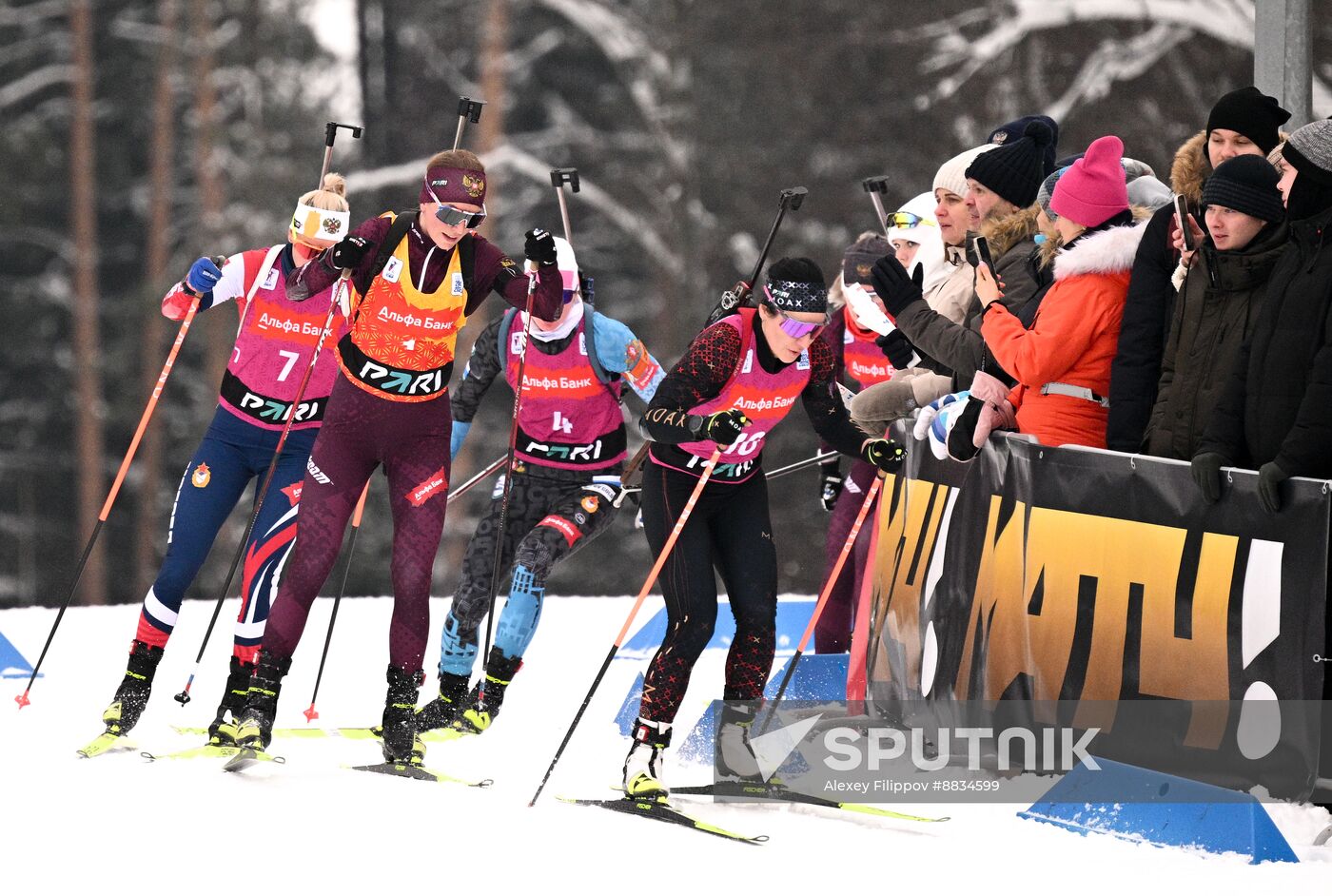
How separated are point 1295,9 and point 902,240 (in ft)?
5.87

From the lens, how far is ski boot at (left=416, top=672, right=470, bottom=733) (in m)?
6.04

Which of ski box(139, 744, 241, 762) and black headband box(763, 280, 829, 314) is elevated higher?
black headband box(763, 280, 829, 314)

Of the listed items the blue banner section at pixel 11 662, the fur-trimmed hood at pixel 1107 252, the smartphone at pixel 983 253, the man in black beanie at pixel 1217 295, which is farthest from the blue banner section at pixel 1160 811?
the blue banner section at pixel 11 662

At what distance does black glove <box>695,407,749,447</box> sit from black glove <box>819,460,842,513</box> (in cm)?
202

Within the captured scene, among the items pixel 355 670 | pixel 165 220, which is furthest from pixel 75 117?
pixel 355 670

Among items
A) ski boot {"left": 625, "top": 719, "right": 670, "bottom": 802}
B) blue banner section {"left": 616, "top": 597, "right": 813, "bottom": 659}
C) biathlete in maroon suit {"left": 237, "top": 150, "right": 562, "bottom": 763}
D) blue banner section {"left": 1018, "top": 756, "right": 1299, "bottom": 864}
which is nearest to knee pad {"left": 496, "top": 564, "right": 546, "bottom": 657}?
biathlete in maroon suit {"left": 237, "top": 150, "right": 562, "bottom": 763}

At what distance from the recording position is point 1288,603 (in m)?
4.29

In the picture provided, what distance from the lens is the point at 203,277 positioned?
19.7 ft

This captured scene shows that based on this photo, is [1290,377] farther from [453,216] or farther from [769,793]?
[453,216]

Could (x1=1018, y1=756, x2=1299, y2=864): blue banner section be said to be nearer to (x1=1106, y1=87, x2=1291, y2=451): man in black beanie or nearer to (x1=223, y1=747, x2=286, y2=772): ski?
(x1=1106, y1=87, x2=1291, y2=451): man in black beanie

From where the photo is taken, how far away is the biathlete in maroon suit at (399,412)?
5.35m

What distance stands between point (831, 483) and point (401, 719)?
2293 millimetres

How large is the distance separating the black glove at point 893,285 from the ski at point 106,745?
9.24 feet

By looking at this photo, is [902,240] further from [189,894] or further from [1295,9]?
[189,894]
